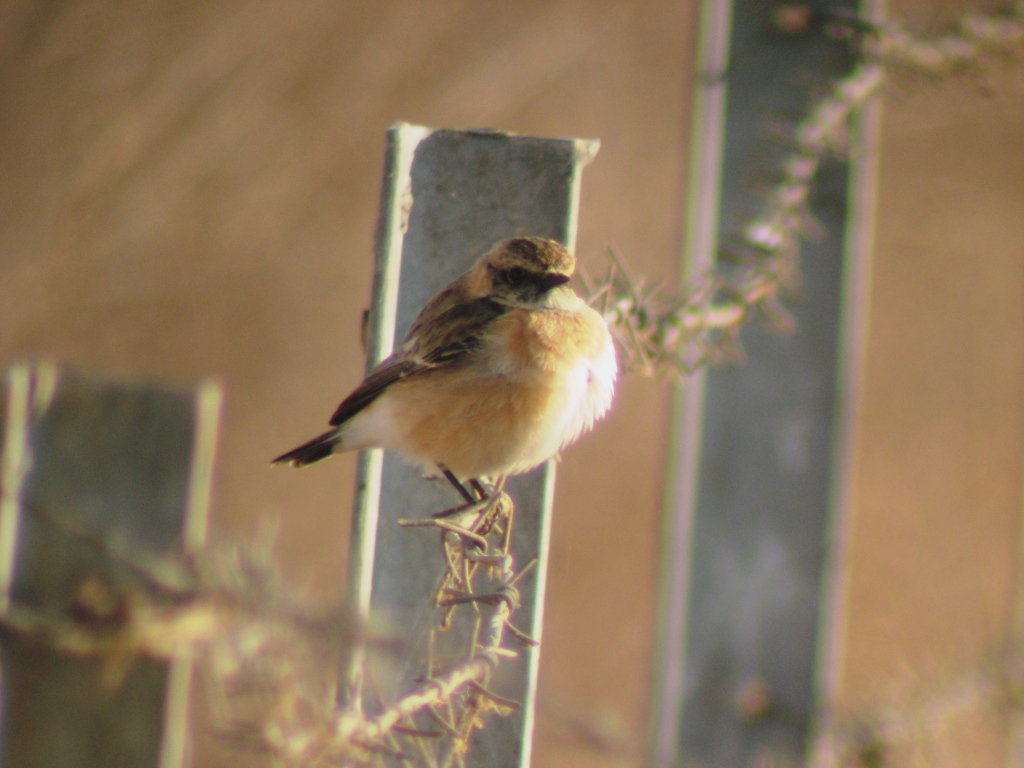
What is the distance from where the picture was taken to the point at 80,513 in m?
2.06

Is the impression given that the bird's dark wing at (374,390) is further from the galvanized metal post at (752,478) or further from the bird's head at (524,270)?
the galvanized metal post at (752,478)

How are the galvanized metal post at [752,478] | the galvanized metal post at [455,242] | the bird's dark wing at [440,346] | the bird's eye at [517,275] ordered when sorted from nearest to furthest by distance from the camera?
the galvanized metal post at [455,242] < the bird's eye at [517,275] < the bird's dark wing at [440,346] < the galvanized metal post at [752,478]

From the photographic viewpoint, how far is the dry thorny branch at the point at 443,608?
2.69 ft

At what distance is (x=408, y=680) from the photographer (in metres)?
1.08

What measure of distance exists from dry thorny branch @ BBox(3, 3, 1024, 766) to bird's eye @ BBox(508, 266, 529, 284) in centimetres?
20

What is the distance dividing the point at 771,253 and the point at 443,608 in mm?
819

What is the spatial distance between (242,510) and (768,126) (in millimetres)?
4141

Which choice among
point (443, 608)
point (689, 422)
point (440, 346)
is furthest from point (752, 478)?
point (443, 608)

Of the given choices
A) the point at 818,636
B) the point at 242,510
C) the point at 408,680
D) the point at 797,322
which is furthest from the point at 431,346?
the point at 242,510

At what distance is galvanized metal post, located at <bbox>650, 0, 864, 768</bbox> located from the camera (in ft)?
6.49

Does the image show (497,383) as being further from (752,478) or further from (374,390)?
(752,478)

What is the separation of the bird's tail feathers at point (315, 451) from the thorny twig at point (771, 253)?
76 cm

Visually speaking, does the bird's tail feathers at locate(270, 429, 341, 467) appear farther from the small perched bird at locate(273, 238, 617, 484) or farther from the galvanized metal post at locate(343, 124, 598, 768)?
the galvanized metal post at locate(343, 124, 598, 768)

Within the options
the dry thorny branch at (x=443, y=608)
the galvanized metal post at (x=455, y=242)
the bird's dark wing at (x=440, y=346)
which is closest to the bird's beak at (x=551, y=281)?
the bird's dark wing at (x=440, y=346)
